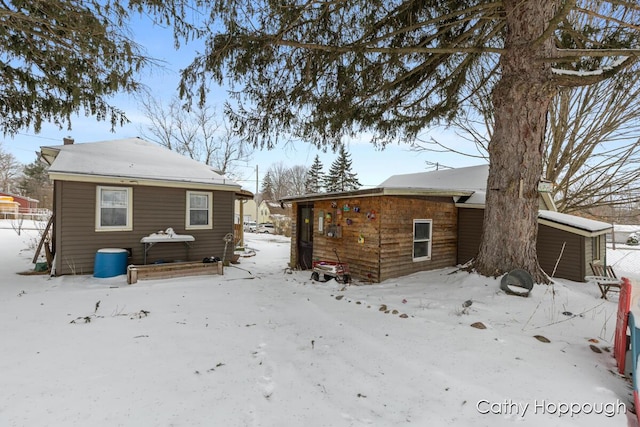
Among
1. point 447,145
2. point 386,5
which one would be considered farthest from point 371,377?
point 447,145

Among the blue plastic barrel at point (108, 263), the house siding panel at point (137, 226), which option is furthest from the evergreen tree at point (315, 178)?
the blue plastic barrel at point (108, 263)

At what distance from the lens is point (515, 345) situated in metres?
3.15

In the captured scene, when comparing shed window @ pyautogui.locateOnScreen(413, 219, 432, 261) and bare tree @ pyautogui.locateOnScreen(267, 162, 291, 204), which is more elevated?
bare tree @ pyautogui.locateOnScreen(267, 162, 291, 204)

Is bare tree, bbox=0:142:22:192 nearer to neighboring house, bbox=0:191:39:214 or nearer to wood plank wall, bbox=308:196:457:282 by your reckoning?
neighboring house, bbox=0:191:39:214

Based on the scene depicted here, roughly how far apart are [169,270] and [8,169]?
150ft

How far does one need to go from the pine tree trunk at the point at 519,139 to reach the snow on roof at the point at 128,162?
7.36 metres

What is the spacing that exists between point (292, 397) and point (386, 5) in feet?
19.5

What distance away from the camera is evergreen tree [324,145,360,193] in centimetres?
3424

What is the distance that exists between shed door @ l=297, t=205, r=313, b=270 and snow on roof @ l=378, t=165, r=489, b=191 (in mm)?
2734

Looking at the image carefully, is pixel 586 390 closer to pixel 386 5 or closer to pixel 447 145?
pixel 386 5

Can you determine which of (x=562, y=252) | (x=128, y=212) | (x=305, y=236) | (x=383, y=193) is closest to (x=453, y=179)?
(x=562, y=252)

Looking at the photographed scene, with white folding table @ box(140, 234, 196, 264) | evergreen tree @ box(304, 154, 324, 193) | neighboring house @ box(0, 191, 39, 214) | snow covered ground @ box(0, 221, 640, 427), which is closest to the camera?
snow covered ground @ box(0, 221, 640, 427)

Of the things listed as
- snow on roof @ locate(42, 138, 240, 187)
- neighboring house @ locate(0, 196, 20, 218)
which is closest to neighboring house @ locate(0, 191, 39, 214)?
neighboring house @ locate(0, 196, 20, 218)

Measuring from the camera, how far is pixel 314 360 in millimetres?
2941
